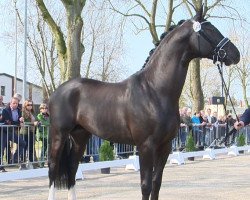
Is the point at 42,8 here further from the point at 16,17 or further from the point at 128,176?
the point at 16,17

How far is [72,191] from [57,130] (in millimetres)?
991

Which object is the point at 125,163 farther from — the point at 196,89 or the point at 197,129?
the point at 196,89

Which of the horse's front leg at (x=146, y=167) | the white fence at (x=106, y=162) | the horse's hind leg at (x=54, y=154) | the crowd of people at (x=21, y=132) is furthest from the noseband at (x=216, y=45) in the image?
the white fence at (x=106, y=162)

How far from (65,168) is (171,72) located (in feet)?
7.95

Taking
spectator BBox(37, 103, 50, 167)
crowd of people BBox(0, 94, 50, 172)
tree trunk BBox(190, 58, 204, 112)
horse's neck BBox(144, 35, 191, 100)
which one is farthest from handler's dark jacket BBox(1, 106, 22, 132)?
tree trunk BBox(190, 58, 204, 112)

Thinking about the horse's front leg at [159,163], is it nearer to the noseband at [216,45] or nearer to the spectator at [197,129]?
the noseband at [216,45]

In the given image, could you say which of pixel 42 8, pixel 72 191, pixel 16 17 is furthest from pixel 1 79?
pixel 72 191

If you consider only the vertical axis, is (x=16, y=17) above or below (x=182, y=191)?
above

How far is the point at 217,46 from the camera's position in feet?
21.5

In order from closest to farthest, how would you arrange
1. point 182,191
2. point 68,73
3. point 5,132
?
point 182,191
point 5,132
point 68,73

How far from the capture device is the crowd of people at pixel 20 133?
38.5ft

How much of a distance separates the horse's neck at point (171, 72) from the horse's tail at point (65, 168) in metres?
1.96

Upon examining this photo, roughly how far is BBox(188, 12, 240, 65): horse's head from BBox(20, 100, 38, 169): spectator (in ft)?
21.3

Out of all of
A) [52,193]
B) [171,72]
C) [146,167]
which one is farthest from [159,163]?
[52,193]
